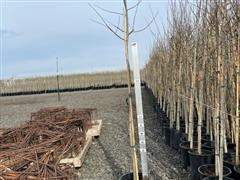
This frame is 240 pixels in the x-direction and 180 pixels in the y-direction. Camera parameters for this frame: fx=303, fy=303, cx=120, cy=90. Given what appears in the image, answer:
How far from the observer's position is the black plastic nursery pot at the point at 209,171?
8.59 ft

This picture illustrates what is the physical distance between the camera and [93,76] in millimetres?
22062

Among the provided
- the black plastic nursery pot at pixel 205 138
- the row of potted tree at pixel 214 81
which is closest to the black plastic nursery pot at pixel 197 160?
the row of potted tree at pixel 214 81

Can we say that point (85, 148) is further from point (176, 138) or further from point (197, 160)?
point (197, 160)

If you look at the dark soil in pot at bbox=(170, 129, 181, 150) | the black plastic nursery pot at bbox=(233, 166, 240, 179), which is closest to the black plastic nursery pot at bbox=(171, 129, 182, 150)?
the dark soil in pot at bbox=(170, 129, 181, 150)

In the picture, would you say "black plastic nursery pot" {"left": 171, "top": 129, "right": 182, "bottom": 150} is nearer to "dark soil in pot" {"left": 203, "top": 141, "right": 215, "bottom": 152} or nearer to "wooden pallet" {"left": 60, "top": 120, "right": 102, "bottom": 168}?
"dark soil in pot" {"left": 203, "top": 141, "right": 215, "bottom": 152}

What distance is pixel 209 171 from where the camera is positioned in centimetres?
279

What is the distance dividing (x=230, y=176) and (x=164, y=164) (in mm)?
1121

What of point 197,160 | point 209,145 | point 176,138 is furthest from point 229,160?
point 176,138

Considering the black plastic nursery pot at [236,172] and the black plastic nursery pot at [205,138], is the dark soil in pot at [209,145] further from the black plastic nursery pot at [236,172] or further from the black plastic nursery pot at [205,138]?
the black plastic nursery pot at [236,172]

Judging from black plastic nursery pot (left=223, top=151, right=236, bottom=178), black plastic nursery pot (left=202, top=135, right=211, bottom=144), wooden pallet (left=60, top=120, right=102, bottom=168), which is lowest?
wooden pallet (left=60, top=120, right=102, bottom=168)

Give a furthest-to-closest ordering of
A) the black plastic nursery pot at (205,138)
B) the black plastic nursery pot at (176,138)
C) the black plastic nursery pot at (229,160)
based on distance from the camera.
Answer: the black plastic nursery pot at (176,138), the black plastic nursery pot at (205,138), the black plastic nursery pot at (229,160)

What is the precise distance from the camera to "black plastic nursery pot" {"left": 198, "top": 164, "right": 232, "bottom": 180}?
8.59ft

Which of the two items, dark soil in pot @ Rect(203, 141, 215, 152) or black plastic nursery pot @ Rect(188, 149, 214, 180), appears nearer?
black plastic nursery pot @ Rect(188, 149, 214, 180)

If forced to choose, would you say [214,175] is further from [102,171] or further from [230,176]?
[102,171]
